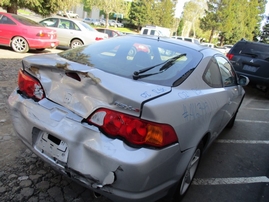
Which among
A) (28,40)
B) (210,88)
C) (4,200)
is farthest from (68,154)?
(28,40)

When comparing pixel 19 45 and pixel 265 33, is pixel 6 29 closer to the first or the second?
pixel 19 45

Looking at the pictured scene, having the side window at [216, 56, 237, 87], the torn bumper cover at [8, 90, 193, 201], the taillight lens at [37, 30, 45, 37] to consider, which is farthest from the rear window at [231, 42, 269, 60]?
the torn bumper cover at [8, 90, 193, 201]

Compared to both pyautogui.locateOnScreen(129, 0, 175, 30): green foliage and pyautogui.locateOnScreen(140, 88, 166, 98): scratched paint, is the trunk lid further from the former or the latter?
pyautogui.locateOnScreen(129, 0, 175, 30): green foliage

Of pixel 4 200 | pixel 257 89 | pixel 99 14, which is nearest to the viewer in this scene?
pixel 4 200

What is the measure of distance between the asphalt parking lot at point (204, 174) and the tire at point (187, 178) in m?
0.17

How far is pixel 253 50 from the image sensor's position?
7.41m

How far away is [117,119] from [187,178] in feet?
3.78

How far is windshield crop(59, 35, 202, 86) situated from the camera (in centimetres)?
214

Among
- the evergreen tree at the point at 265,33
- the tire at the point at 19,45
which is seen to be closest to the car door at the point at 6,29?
the tire at the point at 19,45

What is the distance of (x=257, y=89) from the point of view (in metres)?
8.94

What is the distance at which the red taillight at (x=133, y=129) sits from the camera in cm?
161

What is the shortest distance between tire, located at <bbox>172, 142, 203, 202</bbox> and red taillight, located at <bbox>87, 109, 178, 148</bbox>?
0.60 metres

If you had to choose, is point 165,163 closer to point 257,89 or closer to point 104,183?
point 104,183

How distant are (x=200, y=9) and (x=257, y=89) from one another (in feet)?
156
